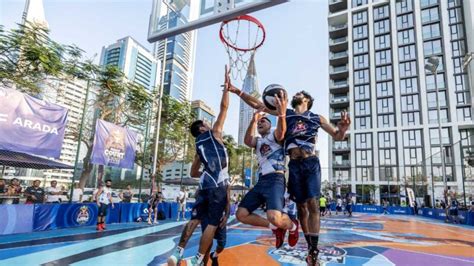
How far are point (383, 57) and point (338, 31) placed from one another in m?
9.70

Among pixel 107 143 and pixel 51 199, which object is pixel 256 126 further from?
pixel 51 199

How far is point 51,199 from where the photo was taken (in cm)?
1060

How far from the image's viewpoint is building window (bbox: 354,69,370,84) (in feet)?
169

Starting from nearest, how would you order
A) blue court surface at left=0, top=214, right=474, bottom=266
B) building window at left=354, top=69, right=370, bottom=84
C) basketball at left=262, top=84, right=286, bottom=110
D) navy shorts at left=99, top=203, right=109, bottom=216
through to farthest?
basketball at left=262, top=84, right=286, bottom=110 → blue court surface at left=0, top=214, right=474, bottom=266 → navy shorts at left=99, top=203, right=109, bottom=216 → building window at left=354, top=69, right=370, bottom=84

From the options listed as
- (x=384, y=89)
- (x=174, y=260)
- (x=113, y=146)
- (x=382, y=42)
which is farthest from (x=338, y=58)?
(x=174, y=260)

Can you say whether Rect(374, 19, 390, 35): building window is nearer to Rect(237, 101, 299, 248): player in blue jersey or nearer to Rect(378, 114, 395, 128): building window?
Rect(378, 114, 395, 128): building window

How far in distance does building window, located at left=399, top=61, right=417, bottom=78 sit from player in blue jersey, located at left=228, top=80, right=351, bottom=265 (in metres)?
52.8

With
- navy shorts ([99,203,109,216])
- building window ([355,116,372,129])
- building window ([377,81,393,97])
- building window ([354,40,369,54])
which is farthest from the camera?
building window ([354,40,369,54])

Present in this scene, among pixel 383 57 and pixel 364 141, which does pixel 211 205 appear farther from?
pixel 383 57

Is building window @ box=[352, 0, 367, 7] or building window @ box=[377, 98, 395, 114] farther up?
building window @ box=[352, 0, 367, 7]

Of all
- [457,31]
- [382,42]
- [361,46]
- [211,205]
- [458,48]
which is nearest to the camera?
[211,205]

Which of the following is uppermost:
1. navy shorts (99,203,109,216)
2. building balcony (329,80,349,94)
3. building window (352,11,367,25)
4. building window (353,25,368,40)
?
building window (352,11,367,25)

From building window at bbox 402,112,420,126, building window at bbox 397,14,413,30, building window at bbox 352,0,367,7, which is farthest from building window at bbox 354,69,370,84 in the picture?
building window at bbox 352,0,367,7

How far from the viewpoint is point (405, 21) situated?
50.4 metres
